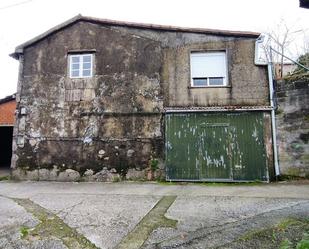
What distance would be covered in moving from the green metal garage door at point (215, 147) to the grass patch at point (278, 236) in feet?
18.2

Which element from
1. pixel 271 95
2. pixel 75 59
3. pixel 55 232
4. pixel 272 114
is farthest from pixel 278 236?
pixel 75 59

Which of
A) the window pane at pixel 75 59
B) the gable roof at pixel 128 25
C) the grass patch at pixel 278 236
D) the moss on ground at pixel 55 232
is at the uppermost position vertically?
the gable roof at pixel 128 25

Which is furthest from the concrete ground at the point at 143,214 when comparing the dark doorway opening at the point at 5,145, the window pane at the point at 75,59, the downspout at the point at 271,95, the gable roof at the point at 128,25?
the dark doorway opening at the point at 5,145

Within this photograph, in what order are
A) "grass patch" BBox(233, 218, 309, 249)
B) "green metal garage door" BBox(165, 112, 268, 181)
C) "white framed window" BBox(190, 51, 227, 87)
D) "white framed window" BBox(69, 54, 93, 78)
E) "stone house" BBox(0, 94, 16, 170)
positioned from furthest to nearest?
"stone house" BBox(0, 94, 16, 170)
"white framed window" BBox(69, 54, 93, 78)
"white framed window" BBox(190, 51, 227, 87)
"green metal garage door" BBox(165, 112, 268, 181)
"grass patch" BBox(233, 218, 309, 249)

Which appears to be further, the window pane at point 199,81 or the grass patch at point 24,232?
the window pane at point 199,81

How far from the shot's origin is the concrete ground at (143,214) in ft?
16.3

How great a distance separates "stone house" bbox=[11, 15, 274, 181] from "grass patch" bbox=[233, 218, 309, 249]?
572 cm

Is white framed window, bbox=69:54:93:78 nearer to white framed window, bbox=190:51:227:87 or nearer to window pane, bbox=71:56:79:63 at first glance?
window pane, bbox=71:56:79:63

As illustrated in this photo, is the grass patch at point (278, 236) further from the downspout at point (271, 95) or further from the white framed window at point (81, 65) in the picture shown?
the white framed window at point (81, 65)

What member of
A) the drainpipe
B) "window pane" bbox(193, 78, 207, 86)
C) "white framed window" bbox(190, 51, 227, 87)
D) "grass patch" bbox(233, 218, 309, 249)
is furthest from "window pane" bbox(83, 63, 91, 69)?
"grass patch" bbox(233, 218, 309, 249)

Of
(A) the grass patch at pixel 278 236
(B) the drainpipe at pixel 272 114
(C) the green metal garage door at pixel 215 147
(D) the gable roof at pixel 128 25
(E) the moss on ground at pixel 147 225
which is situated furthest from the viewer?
(D) the gable roof at pixel 128 25

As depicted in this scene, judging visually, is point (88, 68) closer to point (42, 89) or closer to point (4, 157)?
point (42, 89)

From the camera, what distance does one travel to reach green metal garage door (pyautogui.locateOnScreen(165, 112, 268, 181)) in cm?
1080

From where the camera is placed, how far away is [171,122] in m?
11.5
